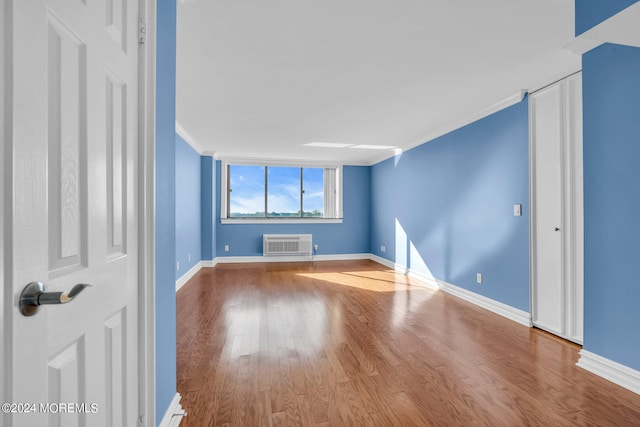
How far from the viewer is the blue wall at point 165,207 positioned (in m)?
1.39

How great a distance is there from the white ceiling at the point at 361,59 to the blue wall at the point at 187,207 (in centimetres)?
78

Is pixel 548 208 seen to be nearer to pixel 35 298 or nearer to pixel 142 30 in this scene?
pixel 142 30

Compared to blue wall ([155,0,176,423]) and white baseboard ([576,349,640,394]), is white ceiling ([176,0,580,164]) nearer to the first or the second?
blue wall ([155,0,176,423])

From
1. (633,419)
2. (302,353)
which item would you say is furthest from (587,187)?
(302,353)

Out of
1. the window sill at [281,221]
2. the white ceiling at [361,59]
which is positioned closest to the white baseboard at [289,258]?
the window sill at [281,221]

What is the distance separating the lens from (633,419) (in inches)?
64.2

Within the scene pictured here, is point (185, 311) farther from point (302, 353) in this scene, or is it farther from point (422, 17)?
point (422, 17)

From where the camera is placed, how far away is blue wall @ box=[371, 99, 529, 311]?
3.20 metres

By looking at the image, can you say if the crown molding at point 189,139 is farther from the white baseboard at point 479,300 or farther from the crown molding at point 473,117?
the white baseboard at point 479,300

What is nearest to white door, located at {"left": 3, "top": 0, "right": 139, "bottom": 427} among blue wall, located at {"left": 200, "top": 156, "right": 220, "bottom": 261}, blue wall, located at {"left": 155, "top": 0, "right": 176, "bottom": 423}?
blue wall, located at {"left": 155, "top": 0, "right": 176, "bottom": 423}

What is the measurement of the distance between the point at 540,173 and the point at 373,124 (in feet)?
6.73

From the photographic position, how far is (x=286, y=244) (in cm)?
663

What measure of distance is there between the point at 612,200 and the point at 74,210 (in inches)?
114

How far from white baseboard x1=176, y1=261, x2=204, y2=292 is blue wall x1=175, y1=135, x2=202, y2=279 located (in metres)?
0.06
